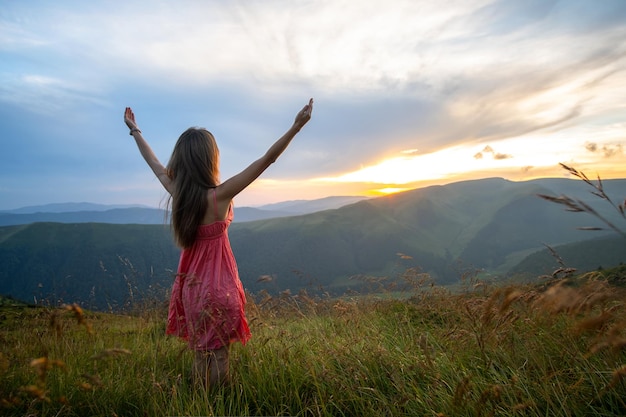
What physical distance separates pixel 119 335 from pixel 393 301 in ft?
15.4

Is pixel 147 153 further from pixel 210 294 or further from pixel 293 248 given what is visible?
pixel 293 248

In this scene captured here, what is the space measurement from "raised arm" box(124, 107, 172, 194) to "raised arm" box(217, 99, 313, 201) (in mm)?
803

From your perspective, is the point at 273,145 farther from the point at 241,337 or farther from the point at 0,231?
the point at 0,231

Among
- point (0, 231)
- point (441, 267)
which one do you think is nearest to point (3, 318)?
point (441, 267)

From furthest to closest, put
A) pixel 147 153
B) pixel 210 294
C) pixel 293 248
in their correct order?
pixel 293 248, pixel 147 153, pixel 210 294

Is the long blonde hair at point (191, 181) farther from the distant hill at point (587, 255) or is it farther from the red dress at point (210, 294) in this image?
the distant hill at point (587, 255)

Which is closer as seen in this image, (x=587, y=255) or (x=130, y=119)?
(x=130, y=119)

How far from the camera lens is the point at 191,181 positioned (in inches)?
142

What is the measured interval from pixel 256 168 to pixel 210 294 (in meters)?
1.35

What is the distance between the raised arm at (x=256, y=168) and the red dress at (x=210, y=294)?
232mm

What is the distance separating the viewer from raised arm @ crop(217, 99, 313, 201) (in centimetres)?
346

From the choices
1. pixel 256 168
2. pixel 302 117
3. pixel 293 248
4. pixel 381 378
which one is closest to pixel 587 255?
pixel 293 248

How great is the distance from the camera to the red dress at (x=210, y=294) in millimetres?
3301

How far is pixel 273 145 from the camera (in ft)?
11.5
